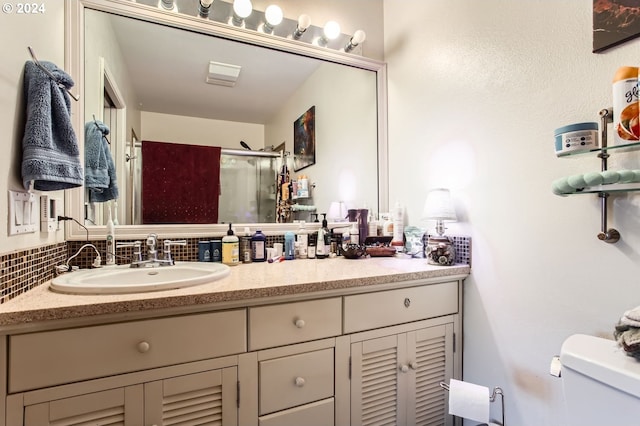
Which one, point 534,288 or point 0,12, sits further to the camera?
point 534,288

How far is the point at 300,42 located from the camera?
70.7 inches

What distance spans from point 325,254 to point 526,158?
1015mm

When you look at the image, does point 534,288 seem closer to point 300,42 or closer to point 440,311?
point 440,311

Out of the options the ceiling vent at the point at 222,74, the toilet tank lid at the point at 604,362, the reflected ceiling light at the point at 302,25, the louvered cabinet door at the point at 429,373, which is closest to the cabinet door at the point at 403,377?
the louvered cabinet door at the point at 429,373

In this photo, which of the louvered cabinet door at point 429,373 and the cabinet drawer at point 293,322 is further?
the louvered cabinet door at point 429,373

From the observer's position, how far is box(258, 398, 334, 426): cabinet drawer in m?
1.04

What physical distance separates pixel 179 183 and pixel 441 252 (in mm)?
1324

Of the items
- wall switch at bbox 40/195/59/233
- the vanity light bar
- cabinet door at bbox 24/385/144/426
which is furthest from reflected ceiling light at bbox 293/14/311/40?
cabinet door at bbox 24/385/144/426

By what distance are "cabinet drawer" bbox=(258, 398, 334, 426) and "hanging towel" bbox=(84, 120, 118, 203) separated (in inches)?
45.5

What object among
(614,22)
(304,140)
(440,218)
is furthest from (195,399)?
(614,22)

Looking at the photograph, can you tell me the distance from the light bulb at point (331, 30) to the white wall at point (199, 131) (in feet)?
2.23

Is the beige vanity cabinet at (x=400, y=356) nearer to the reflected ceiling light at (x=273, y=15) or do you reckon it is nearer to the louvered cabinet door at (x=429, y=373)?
the louvered cabinet door at (x=429, y=373)

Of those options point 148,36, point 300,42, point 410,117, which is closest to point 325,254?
point 410,117

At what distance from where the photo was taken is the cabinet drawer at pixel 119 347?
0.78 metres
